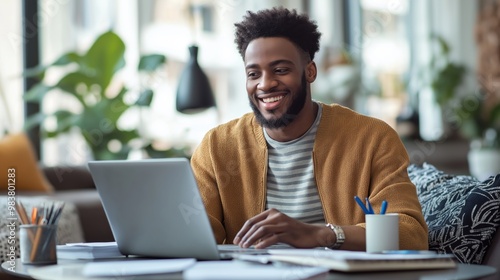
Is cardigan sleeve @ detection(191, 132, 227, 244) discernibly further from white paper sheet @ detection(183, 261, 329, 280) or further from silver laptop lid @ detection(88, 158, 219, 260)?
white paper sheet @ detection(183, 261, 329, 280)

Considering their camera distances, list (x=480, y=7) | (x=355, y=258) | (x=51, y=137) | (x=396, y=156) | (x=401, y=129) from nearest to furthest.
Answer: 1. (x=355, y=258)
2. (x=396, y=156)
3. (x=51, y=137)
4. (x=401, y=129)
5. (x=480, y=7)

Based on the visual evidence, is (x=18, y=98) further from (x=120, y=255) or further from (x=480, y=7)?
(x=480, y=7)

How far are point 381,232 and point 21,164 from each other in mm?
3407

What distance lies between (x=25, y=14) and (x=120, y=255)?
3.86 metres

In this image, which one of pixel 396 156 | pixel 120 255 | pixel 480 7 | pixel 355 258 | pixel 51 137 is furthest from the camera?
pixel 480 7

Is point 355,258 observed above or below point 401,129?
above

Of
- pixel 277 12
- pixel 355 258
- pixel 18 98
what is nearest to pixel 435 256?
pixel 355 258

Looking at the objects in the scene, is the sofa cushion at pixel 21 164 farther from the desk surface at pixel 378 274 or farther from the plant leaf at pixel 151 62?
the desk surface at pixel 378 274

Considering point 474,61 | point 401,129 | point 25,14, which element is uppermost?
point 25,14

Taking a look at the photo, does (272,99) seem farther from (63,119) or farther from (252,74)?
(63,119)

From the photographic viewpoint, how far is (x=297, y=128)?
82.7 inches

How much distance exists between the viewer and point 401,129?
782 cm

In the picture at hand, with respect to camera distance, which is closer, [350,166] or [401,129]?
[350,166]

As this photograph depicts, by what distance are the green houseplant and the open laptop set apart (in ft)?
10.5
